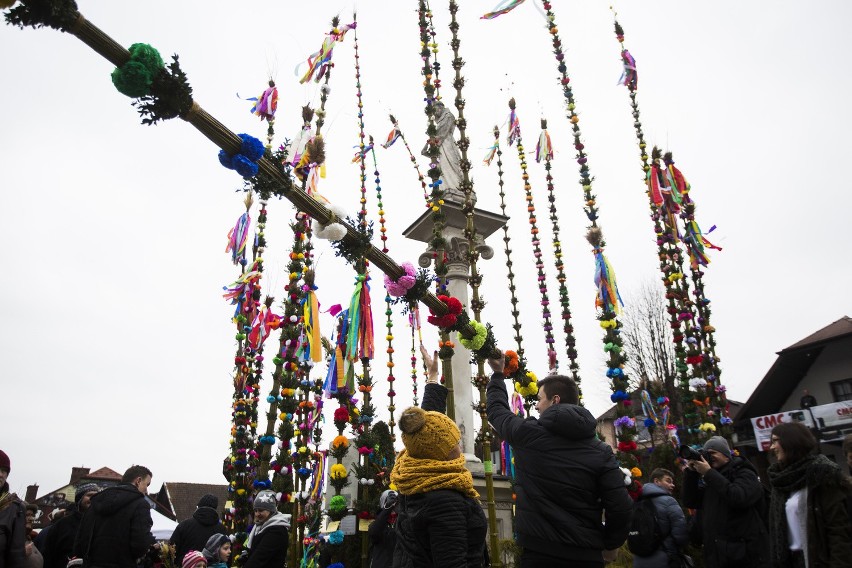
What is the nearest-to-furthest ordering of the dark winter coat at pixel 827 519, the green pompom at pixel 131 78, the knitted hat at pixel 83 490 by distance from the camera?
the green pompom at pixel 131 78 < the dark winter coat at pixel 827 519 < the knitted hat at pixel 83 490

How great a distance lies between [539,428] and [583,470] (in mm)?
292

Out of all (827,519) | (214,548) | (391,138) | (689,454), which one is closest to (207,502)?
(214,548)

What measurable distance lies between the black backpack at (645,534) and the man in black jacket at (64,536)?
445 cm

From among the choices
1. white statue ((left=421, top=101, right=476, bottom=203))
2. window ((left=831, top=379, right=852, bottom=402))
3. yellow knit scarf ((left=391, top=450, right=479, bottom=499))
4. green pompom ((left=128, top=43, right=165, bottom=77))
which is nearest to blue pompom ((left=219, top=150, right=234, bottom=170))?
green pompom ((left=128, top=43, right=165, bottom=77))

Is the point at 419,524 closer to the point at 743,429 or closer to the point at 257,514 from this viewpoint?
the point at 257,514

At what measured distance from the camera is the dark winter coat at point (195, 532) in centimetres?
571

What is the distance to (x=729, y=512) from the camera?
3936mm

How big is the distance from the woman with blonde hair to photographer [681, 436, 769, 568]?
6.44 feet

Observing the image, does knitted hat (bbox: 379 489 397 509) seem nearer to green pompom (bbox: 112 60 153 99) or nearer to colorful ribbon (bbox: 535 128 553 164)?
green pompom (bbox: 112 60 153 99)

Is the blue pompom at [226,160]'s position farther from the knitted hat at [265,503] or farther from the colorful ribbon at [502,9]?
the colorful ribbon at [502,9]

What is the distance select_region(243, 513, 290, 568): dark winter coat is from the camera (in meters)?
4.03

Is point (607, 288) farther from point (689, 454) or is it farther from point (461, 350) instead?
point (689, 454)

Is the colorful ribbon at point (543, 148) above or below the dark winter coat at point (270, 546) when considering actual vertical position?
above

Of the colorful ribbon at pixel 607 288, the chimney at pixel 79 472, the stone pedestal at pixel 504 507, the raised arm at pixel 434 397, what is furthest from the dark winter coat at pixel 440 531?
the chimney at pixel 79 472
